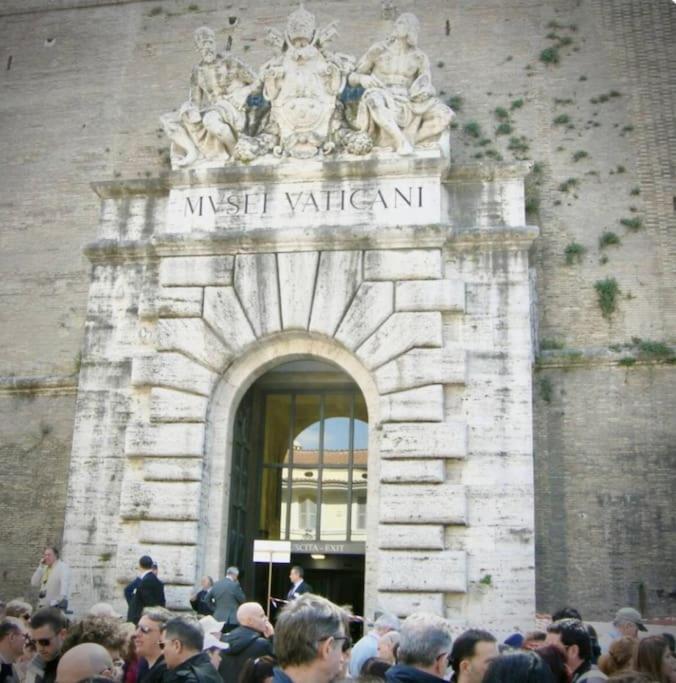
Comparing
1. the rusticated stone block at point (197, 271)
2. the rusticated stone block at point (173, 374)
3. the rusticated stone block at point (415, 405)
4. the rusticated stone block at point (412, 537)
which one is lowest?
the rusticated stone block at point (412, 537)

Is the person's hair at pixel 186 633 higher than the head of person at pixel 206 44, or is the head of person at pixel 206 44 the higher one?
the head of person at pixel 206 44

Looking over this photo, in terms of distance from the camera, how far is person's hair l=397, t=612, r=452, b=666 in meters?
4.25

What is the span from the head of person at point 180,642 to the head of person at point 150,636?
62 cm

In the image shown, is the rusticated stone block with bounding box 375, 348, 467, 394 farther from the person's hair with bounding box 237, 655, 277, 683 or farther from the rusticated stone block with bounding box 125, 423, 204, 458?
the person's hair with bounding box 237, 655, 277, 683

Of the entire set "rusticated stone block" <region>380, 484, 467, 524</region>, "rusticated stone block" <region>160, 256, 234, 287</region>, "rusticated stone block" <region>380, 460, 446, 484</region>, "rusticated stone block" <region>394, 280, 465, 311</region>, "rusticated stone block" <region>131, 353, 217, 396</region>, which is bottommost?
"rusticated stone block" <region>380, 484, 467, 524</region>

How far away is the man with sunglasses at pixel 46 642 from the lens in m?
5.21

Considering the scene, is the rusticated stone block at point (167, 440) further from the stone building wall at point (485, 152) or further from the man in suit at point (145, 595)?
the stone building wall at point (485, 152)

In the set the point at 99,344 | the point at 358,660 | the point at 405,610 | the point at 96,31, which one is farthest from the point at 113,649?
the point at 96,31

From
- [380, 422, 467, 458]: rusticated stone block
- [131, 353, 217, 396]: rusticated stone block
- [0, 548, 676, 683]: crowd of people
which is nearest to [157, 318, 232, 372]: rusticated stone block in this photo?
[131, 353, 217, 396]: rusticated stone block

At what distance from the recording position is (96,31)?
1650cm

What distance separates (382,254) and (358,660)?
618 centimetres

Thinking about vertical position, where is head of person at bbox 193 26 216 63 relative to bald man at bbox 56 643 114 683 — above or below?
above

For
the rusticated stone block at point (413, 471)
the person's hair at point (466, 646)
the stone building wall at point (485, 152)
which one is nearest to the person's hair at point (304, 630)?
the person's hair at point (466, 646)

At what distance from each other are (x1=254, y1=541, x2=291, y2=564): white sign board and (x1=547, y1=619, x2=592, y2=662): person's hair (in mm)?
6277
